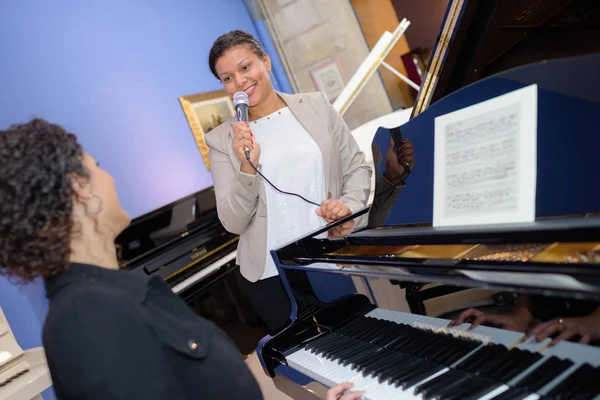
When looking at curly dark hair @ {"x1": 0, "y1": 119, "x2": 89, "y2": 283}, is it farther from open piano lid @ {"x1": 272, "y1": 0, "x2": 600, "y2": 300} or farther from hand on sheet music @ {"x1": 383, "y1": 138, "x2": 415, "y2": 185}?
hand on sheet music @ {"x1": 383, "y1": 138, "x2": 415, "y2": 185}

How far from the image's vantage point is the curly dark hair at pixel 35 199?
826mm

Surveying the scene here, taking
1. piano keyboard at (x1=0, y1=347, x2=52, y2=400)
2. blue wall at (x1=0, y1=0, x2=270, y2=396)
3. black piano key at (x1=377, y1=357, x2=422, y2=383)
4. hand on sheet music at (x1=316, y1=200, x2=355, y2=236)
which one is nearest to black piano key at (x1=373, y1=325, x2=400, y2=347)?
black piano key at (x1=377, y1=357, x2=422, y2=383)

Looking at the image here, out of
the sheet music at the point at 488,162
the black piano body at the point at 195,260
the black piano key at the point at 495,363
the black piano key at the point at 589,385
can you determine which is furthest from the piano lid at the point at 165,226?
the black piano key at the point at 589,385

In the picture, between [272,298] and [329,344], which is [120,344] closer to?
[329,344]

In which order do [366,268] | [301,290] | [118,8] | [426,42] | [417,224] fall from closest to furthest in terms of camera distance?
[366,268], [417,224], [301,290], [118,8], [426,42]

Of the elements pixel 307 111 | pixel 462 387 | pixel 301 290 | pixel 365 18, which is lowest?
pixel 462 387

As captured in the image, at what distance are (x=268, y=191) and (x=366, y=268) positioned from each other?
0.71 m

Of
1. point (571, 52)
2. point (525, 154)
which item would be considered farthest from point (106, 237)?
point (571, 52)

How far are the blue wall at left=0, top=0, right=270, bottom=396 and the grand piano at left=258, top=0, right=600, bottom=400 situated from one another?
247 cm

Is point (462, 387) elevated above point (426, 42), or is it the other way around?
point (426, 42)

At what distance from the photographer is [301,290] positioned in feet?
5.39

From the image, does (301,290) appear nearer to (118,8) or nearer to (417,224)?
(417,224)

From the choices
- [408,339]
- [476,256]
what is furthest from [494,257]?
[408,339]

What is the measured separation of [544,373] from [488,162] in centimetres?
48
